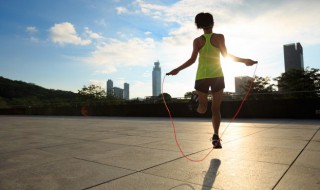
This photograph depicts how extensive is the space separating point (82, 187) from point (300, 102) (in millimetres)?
12335

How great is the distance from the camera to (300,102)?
11.8m

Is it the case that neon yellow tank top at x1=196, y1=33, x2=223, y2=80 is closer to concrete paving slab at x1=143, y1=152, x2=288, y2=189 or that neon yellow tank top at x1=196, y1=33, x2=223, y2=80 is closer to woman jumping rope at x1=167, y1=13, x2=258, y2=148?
woman jumping rope at x1=167, y1=13, x2=258, y2=148

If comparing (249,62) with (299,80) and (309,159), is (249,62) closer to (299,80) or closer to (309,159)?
(309,159)

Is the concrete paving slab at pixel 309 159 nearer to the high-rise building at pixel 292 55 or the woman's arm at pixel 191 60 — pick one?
the woman's arm at pixel 191 60

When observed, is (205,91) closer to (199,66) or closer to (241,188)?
(199,66)

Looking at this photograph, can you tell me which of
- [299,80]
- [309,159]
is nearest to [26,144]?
[309,159]

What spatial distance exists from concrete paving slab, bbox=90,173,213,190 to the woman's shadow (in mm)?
79

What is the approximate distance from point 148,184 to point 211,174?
67 centimetres

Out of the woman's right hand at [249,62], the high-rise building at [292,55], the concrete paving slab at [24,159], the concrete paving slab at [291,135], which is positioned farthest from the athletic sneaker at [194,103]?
the high-rise building at [292,55]

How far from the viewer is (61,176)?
2326 mm

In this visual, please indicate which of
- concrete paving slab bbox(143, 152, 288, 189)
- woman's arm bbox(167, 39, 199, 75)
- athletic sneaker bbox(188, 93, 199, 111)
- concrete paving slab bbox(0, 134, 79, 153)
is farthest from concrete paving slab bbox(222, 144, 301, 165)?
concrete paving slab bbox(0, 134, 79, 153)

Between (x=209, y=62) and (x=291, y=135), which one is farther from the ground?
(x=209, y=62)

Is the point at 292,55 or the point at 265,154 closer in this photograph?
the point at 265,154

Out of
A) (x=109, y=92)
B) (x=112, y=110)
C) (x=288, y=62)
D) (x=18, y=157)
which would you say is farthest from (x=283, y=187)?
(x=288, y=62)
